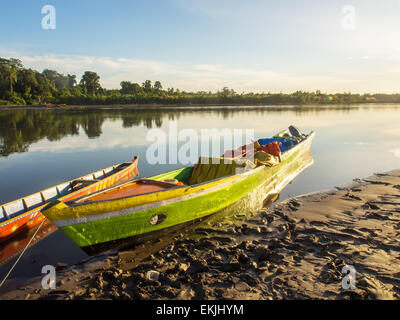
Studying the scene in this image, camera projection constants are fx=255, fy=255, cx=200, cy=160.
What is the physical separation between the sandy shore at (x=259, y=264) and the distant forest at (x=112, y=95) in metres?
81.4

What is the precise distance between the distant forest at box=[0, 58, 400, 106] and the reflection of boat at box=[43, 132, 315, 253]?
79894 millimetres

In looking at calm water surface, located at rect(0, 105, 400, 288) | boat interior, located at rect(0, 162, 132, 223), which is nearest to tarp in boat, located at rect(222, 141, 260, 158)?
calm water surface, located at rect(0, 105, 400, 288)

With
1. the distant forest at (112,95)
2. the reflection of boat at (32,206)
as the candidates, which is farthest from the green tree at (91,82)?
the reflection of boat at (32,206)

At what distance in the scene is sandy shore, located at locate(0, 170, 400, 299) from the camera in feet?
14.4

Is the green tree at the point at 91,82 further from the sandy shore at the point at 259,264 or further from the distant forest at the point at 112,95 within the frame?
the sandy shore at the point at 259,264

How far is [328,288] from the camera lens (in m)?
4.39

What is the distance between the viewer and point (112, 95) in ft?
292

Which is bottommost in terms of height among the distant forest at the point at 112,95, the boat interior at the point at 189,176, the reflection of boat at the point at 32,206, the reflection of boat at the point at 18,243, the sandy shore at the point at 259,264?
the reflection of boat at the point at 18,243

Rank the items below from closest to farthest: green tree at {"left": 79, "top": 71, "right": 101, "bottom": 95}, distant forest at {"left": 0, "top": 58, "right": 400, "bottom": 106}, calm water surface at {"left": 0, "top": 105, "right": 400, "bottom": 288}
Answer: calm water surface at {"left": 0, "top": 105, "right": 400, "bottom": 288}
distant forest at {"left": 0, "top": 58, "right": 400, "bottom": 106}
green tree at {"left": 79, "top": 71, "right": 101, "bottom": 95}

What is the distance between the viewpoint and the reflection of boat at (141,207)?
527 cm

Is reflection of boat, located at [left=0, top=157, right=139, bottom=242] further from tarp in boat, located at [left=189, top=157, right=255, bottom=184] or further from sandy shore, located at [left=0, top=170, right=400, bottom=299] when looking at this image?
tarp in boat, located at [left=189, top=157, right=255, bottom=184]

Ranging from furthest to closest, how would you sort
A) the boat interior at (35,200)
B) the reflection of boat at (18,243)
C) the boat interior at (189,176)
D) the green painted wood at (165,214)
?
the boat interior at (35,200), the boat interior at (189,176), the reflection of boat at (18,243), the green painted wood at (165,214)
